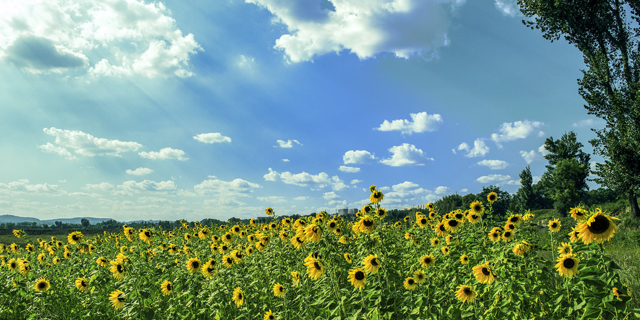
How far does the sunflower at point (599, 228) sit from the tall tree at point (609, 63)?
77.9 feet

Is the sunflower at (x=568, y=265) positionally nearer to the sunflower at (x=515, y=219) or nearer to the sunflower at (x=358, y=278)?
the sunflower at (x=515, y=219)

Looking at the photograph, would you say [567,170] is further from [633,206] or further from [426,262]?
[426,262]

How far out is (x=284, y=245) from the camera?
5.62 metres

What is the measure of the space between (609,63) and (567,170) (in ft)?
94.4

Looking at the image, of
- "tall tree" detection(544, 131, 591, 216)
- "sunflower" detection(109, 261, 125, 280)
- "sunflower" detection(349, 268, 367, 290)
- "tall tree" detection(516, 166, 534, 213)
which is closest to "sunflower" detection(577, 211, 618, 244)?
"sunflower" detection(349, 268, 367, 290)

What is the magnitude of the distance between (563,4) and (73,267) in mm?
28525

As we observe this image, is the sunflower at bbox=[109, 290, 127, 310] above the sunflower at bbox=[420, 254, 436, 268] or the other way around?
the other way around

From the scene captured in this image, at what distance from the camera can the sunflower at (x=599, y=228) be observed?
3207 millimetres

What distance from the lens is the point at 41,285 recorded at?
547cm

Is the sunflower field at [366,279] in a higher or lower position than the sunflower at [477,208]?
lower

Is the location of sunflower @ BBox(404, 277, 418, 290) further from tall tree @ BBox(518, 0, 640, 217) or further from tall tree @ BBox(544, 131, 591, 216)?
tall tree @ BBox(544, 131, 591, 216)

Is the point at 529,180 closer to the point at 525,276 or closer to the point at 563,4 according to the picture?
the point at 563,4

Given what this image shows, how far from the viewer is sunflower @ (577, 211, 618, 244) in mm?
3207

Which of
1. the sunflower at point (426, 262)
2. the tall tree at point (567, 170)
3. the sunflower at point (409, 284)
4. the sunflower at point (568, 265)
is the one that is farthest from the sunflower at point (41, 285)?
the tall tree at point (567, 170)
